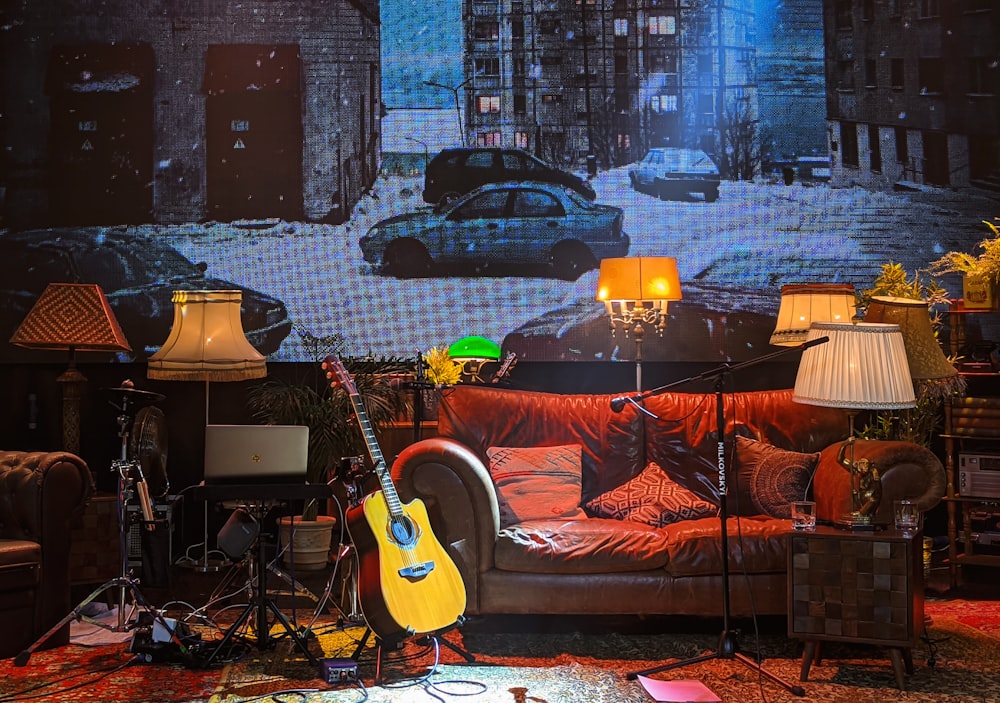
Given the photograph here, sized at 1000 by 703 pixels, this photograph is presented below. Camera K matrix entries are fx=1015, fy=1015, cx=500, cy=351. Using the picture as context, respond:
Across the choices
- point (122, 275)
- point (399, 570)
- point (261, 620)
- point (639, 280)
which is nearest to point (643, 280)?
point (639, 280)

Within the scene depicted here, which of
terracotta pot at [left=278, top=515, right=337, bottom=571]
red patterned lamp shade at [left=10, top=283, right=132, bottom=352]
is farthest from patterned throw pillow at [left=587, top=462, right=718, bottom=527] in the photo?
red patterned lamp shade at [left=10, top=283, right=132, bottom=352]

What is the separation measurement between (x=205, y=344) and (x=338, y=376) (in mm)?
1209

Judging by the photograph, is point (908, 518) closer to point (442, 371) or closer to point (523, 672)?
point (523, 672)

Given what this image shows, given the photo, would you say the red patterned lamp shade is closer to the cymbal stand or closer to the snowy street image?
the snowy street image

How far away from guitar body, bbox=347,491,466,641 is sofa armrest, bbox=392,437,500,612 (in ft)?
0.59

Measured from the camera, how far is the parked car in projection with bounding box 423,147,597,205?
621cm

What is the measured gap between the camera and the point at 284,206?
20.3ft

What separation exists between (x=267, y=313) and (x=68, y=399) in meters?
1.32

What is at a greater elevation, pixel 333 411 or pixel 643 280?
pixel 643 280

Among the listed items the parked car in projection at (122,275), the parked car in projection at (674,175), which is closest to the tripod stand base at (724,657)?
the parked car in projection at (674,175)

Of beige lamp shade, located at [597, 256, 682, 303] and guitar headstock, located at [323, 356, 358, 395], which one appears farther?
beige lamp shade, located at [597, 256, 682, 303]

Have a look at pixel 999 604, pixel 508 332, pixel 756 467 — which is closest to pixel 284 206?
pixel 508 332

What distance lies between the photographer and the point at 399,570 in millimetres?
3688

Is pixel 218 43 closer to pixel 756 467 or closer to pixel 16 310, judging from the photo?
pixel 16 310
